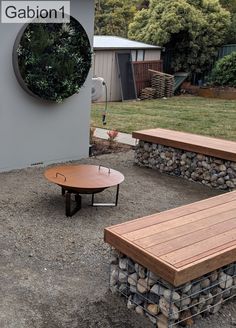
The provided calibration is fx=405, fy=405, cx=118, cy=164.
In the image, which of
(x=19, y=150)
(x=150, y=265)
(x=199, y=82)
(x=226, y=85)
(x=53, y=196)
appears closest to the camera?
(x=150, y=265)

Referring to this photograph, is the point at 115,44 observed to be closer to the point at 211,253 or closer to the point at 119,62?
the point at 119,62

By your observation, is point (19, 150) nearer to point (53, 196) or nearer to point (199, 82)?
point (53, 196)

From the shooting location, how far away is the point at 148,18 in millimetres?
15852

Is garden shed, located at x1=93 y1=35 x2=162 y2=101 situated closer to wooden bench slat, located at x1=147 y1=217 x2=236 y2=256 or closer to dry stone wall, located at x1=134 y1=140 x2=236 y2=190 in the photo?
dry stone wall, located at x1=134 y1=140 x2=236 y2=190

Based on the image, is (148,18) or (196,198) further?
(148,18)

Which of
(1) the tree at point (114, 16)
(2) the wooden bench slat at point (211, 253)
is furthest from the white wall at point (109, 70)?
(2) the wooden bench slat at point (211, 253)

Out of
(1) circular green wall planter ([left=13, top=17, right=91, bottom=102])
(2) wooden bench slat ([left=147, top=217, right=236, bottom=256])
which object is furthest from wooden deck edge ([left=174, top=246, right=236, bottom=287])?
(1) circular green wall planter ([left=13, top=17, right=91, bottom=102])

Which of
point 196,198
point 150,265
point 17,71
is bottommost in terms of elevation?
point 196,198

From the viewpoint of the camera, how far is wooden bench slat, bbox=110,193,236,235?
2.89m

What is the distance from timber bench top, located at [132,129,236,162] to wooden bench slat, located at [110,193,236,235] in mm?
1662

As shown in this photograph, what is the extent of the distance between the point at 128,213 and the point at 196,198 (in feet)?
3.45

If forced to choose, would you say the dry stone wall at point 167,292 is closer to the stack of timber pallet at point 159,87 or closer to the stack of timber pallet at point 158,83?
the stack of timber pallet at point 159,87

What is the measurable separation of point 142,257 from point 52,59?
12.4 feet

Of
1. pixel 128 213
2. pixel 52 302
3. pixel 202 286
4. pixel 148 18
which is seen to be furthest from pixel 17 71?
pixel 148 18
